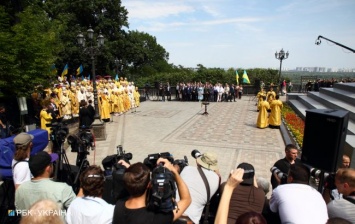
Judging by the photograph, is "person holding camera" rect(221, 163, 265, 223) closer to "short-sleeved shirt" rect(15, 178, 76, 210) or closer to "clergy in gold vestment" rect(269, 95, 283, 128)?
"short-sleeved shirt" rect(15, 178, 76, 210)

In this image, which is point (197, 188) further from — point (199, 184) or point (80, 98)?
point (80, 98)

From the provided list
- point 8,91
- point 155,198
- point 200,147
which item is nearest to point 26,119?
point 8,91

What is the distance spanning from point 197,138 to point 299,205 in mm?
9054

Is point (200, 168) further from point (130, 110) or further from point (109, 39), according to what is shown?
point (109, 39)

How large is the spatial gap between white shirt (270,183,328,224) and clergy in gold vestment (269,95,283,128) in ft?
34.7

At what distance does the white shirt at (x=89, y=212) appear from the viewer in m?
2.90

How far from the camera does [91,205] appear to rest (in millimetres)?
2986

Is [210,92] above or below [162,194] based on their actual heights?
below

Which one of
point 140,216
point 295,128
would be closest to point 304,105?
point 295,128

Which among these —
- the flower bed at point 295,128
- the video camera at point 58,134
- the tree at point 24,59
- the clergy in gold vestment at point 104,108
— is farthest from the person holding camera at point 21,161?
the clergy in gold vestment at point 104,108

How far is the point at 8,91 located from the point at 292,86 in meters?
29.4

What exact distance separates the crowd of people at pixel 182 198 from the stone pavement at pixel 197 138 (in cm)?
405

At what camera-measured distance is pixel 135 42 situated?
39.5 m

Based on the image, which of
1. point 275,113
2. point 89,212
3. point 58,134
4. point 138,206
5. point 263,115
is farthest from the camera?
point 263,115
